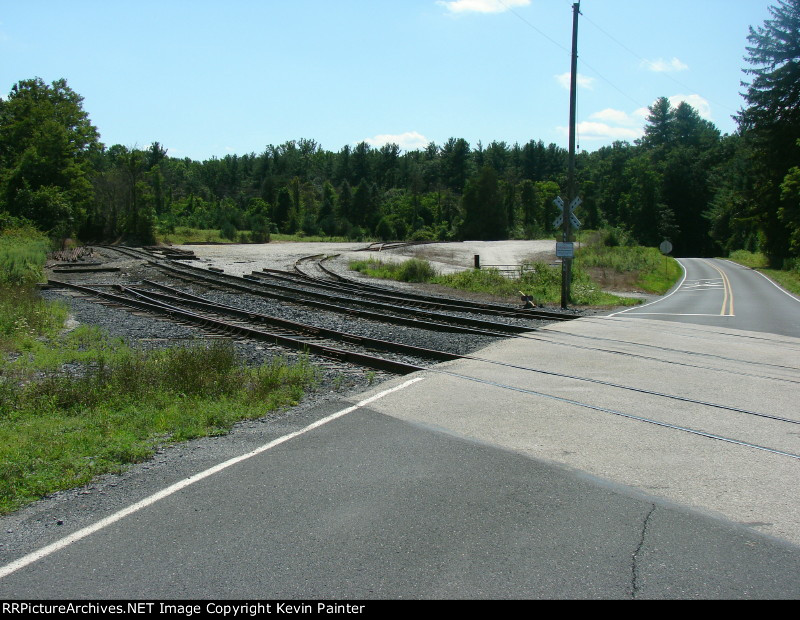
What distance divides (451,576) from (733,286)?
40.8 meters

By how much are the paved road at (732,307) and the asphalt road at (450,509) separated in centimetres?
1156

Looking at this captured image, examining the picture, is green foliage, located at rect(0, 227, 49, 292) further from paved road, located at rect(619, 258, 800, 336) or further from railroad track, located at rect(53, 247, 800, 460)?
paved road, located at rect(619, 258, 800, 336)

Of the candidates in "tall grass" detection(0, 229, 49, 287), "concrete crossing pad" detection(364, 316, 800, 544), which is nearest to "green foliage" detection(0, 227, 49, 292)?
"tall grass" detection(0, 229, 49, 287)

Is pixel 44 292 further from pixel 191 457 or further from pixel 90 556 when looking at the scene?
pixel 90 556

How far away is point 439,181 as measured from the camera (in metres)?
161

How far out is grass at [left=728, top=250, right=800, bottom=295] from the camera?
135 ft

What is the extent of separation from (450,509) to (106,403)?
16.4 feet

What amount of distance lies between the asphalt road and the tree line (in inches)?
1945

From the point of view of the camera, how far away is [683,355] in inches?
486

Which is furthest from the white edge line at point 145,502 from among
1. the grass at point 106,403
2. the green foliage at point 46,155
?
the green foliage at point 46,155

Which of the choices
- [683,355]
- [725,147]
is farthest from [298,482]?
[725,147]

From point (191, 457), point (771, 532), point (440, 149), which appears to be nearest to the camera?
point (771, 532)

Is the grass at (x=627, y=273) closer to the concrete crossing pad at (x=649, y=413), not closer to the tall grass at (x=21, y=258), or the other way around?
the concrete crossing pad at (x=649, y=413)

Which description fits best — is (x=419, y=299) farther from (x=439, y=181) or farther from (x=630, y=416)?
(x=439, y=181)
